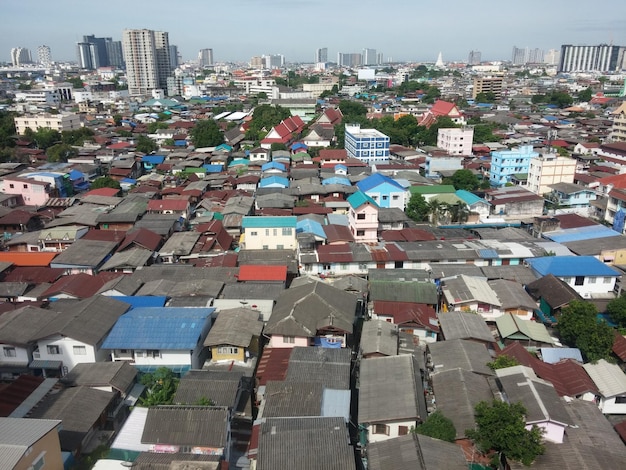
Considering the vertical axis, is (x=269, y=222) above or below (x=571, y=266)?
above

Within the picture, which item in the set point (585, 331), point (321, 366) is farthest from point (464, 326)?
point (321, 366)

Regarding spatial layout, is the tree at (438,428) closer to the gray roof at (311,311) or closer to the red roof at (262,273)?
the gray roof at (311,311)

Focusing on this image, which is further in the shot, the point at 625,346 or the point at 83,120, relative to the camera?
the point at 83,120

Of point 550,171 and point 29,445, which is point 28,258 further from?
point 550,171

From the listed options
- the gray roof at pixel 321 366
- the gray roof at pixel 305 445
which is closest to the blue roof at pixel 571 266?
the gray roof at pixel 321 366

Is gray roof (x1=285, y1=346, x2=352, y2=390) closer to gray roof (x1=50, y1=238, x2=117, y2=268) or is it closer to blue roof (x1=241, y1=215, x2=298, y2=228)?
blue roof (x1=241, y1=215, x2=298, y2=228)

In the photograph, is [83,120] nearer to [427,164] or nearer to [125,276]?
[427,164]

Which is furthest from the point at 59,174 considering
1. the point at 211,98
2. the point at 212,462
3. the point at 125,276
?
the point at 211,98
